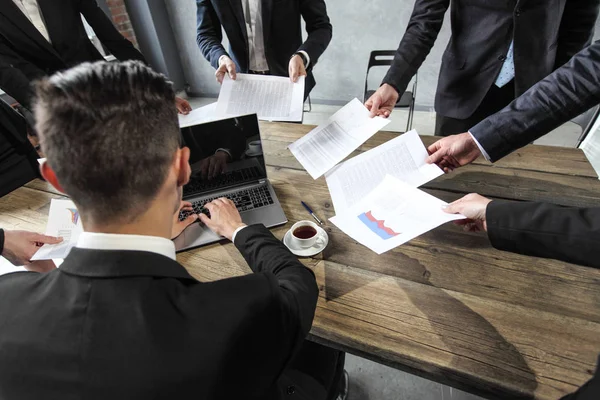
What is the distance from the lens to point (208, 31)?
1.85m

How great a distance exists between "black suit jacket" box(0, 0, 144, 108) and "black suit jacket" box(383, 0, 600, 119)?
171cm

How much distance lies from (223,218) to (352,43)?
302 centimetres

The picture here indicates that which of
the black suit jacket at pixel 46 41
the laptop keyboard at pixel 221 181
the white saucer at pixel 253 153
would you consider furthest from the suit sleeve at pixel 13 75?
the white saucer at pixel 253 153

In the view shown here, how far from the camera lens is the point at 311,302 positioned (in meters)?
0.71

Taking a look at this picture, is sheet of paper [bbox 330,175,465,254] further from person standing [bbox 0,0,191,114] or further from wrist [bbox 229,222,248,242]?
person standing [bbox 0,0,191,114]

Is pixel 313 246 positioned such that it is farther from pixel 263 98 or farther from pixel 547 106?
pixel 547 106

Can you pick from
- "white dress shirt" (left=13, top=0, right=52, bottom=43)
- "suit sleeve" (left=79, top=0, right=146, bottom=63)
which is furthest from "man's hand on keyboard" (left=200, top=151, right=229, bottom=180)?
"white dress shirt" (left=13, top=0, right=52, bottom=43)

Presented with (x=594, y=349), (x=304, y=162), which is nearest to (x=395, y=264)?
(x=594, y=349)

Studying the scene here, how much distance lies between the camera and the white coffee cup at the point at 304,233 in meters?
0.94

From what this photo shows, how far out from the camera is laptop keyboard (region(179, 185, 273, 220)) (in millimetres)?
1121

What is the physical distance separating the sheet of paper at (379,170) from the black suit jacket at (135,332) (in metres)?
0.57

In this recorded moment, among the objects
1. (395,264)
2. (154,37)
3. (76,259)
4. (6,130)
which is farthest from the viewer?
(154,37)

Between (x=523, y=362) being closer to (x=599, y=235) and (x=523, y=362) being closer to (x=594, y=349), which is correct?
(x=594, y=349)

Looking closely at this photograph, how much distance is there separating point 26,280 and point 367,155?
3.30 feet
